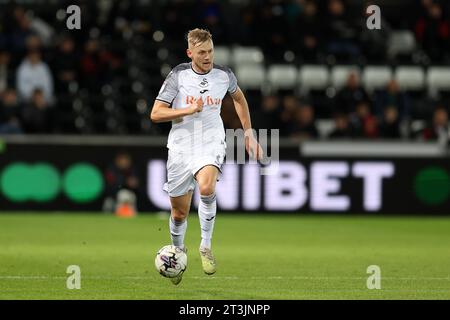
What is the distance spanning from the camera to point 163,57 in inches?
903

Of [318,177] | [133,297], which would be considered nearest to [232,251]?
[133,297]

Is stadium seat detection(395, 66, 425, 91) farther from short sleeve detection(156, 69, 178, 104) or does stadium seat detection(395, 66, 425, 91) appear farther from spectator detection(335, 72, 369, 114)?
short sleeve detection(156, 69, 178, 104)

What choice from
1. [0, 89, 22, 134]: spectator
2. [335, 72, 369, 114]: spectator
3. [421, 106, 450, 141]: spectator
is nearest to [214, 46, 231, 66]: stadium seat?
[335, 72, 369, 114]: spectator

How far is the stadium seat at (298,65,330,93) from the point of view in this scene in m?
23.2

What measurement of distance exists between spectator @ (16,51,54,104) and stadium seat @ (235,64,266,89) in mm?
4028

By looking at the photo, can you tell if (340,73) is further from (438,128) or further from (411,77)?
(438,128)

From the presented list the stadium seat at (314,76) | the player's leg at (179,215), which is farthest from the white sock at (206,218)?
the stadium seat at (314,76)

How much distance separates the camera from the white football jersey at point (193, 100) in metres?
10.6

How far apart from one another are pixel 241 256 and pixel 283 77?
32.8ft

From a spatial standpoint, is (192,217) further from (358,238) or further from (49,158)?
(358,238)

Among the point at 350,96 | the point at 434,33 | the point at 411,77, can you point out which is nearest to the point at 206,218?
the point at 350,96

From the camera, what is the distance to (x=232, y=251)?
14273 mm

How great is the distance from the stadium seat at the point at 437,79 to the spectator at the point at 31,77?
798 centimetres

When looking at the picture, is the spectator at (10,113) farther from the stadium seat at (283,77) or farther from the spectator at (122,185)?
the stadium seat at (283,77)
